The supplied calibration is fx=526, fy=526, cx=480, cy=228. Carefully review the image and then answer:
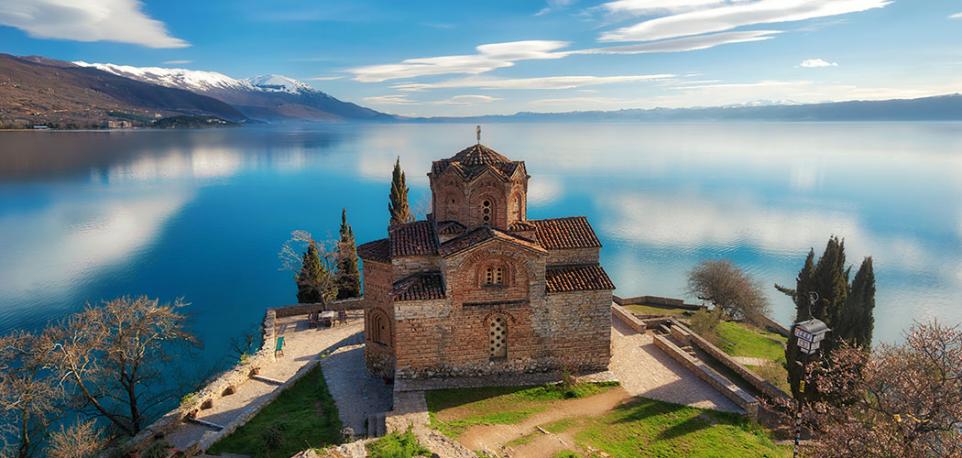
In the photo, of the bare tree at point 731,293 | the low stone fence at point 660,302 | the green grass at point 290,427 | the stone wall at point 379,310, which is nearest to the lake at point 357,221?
the bare tree at point 731,293

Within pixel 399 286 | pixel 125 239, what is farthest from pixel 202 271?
pixel 399 286

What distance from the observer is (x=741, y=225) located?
66.5 m

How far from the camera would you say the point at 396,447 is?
13.1 m

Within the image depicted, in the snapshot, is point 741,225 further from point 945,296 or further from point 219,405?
point 219,405

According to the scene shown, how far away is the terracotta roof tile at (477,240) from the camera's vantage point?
17.7 m

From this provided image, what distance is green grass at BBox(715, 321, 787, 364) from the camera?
26016 mm

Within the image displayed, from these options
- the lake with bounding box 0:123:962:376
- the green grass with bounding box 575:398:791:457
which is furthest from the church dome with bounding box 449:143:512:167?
the lake with bounding box 0:123:962:376

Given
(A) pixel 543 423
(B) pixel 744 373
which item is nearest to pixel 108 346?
(A) pixel 543 423

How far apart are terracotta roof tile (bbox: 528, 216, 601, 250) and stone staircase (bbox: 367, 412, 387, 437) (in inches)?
323

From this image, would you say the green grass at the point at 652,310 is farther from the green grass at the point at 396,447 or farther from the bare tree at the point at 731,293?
the green grass at the point at 396,447

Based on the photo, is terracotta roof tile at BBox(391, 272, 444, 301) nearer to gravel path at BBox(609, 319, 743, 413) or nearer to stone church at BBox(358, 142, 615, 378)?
stone church at BBox(358, 142, 615, 378)

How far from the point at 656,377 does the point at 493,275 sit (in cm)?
714

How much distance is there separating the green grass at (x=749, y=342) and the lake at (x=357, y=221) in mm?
12485

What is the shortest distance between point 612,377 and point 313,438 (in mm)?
10152
